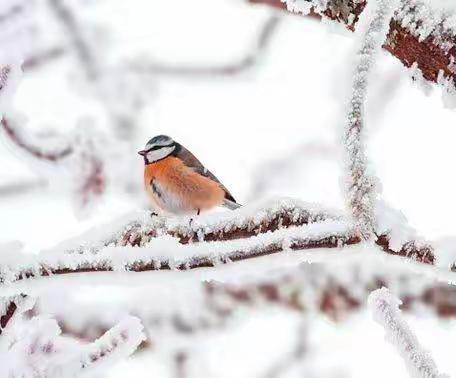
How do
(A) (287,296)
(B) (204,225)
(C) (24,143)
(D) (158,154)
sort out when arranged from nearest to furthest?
(B) (204,225) → (A) (287,296) → (C) (24,143) → (D) (158,154)

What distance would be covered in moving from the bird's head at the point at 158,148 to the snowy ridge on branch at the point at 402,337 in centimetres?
229

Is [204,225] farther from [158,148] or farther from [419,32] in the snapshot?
[158,148]

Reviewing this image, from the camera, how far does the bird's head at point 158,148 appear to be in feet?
10.3

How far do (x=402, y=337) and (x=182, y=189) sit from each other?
2.14m

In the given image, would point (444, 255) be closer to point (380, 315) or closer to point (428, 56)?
point (380, 315)

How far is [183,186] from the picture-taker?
2953 millimetres

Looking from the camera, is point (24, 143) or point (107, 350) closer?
point (107, 350)

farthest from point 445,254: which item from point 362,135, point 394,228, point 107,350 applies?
point 107,350

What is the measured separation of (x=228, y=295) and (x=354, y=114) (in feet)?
2.62

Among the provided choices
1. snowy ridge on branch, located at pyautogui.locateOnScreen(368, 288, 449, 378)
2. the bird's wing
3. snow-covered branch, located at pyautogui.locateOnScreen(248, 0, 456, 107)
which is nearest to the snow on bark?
snowy ridge on branch, located at pyautogui.locateOnScreen(368, 288, 449, 378)

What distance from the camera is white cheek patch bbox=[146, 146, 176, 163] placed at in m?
3.14

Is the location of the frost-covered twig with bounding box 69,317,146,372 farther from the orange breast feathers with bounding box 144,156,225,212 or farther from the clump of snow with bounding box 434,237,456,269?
the orange breast feathers with bounding box 144,156,225,212

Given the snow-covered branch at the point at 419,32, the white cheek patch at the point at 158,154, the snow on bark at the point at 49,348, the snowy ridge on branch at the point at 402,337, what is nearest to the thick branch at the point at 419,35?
the snow-covered branch at the point at 419,32

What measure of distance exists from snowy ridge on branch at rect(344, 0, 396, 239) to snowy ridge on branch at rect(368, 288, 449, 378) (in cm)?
8
